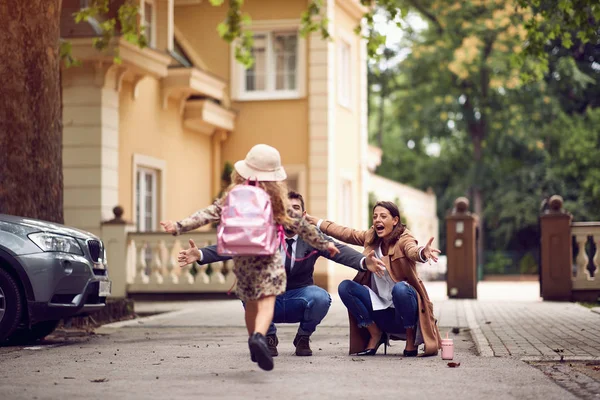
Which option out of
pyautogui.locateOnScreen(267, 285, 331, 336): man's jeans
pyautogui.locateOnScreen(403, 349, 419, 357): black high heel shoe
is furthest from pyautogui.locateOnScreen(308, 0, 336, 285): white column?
pyautogui.locateOnScreen(267, 285, 331, 336): man's jeans

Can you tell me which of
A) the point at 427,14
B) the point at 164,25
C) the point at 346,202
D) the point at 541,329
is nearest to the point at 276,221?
the point at 541,329

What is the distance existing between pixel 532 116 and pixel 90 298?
34493 millimetres

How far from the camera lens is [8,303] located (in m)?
11.3

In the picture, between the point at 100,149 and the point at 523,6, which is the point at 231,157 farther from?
the point at 523,6

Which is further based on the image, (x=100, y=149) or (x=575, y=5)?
(x=100, y=149)

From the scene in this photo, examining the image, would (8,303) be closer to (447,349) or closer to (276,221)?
(276,221)

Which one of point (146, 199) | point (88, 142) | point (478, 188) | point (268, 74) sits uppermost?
point (268, 74)

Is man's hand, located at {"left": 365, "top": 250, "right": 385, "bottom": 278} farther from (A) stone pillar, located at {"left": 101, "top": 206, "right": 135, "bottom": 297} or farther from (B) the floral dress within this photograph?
(A) stone pillar, located at {"left": 101, "top": 206, "right": 135, "bottom": 297}

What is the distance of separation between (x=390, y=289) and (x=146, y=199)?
13260 millimetres

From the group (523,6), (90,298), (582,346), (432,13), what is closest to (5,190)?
(90,298)

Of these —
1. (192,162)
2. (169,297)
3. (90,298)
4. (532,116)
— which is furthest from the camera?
(532,116)

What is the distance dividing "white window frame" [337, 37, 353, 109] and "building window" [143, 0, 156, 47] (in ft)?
17.2

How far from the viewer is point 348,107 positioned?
27.6 metres

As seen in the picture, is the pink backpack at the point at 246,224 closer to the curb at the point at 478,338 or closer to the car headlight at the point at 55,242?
the curb at the point at 478,338
